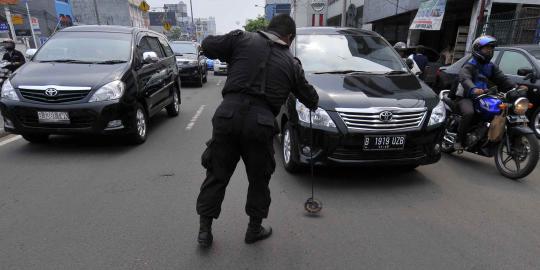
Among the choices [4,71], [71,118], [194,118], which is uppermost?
[4,71]

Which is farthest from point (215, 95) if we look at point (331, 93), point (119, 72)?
point (331, 93)

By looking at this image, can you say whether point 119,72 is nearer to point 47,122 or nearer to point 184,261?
point 47,122

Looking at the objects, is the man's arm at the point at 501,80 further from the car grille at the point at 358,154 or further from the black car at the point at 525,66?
the car grille at the point at 358,154

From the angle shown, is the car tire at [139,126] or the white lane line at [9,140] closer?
the car tire at [139,126]

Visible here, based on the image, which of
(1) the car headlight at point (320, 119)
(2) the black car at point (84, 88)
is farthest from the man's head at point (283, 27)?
(2) the black car at point (84, 88)

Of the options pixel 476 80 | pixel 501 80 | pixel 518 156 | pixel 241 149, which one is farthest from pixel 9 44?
pixel 518 156

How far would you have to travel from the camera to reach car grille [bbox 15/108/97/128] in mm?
5094

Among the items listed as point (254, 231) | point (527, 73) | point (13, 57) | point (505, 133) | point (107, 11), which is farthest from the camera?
point (107, 11)

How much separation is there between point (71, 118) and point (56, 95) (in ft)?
1.15

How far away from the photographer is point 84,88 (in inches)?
202

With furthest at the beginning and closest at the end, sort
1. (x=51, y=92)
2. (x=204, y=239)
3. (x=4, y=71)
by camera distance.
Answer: (x=4, y=71)
(x=51, y=92)
(x=204, y=239)

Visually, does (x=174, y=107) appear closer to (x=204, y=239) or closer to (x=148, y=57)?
(x=148, y=57)

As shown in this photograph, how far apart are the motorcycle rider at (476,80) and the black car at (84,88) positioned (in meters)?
4.61

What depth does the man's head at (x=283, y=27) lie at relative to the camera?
9.20 feet
